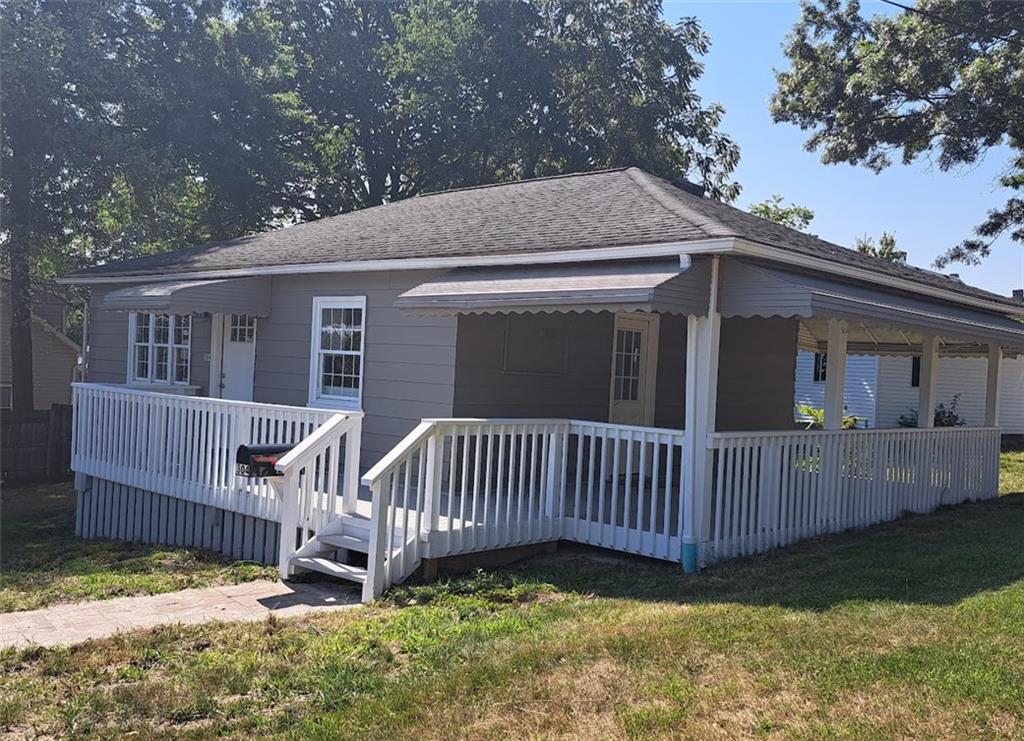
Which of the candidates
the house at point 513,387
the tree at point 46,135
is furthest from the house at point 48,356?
the house at point 513,387

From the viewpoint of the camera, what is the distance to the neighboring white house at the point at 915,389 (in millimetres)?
25141

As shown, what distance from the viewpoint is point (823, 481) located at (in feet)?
30.1

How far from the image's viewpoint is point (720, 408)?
1243 centimetres

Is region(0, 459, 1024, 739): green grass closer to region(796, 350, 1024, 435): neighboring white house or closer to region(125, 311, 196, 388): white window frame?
region(125, 311, 196, 388): white window frame

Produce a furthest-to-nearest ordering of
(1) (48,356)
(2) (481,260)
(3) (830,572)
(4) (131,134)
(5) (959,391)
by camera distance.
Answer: (1) (48,356), (5) (959,391), (4) (131,134), (2) (481,260), (3) (830,572)

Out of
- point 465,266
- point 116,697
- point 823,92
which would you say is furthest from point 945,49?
point 116,697

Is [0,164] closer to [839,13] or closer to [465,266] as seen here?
[465,266]

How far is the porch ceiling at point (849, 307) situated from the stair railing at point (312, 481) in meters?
3.39

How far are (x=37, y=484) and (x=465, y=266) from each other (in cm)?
1041


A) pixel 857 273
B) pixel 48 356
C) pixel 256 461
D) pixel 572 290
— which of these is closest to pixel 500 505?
pixel 572 290

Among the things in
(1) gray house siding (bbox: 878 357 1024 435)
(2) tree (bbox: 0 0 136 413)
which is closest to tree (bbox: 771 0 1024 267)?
(1) gray house siding (bbox: 878 357 1024 435)

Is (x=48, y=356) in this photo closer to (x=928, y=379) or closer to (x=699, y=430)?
(x=928, y=379)

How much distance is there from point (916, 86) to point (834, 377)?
13302mm

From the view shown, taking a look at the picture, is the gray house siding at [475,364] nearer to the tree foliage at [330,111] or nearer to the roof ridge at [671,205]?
the roof ridge at [671,205]
